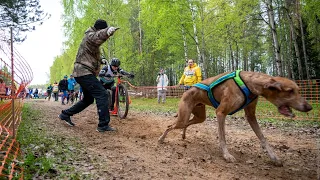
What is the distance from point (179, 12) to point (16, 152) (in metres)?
15.8

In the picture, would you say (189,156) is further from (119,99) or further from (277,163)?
(119,99)

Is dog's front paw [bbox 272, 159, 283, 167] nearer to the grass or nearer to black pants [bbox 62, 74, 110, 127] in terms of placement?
the grass

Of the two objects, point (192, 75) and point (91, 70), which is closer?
point (91, 70)

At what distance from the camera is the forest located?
15.9m

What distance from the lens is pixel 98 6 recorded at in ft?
72.6

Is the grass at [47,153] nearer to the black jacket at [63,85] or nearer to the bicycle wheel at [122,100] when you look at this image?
the bicycle wheel at [122,100]

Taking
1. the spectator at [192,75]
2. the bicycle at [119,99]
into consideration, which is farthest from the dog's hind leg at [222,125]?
the spectator at [192,75]

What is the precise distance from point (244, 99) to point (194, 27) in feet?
50.3

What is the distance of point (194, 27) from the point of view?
58.2 feet

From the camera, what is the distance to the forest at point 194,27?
15.9 metres

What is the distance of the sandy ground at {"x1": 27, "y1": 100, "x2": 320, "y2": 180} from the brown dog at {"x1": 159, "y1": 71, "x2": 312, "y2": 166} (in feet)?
0.92

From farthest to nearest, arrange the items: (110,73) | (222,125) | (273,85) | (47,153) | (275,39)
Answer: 1. (275,39)
2. (110,73)
3. (222,125)
4. (47,153)
5. (273,85)

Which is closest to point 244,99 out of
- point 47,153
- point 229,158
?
point 229,158

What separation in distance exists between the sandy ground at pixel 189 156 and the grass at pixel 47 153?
149 millimetres
